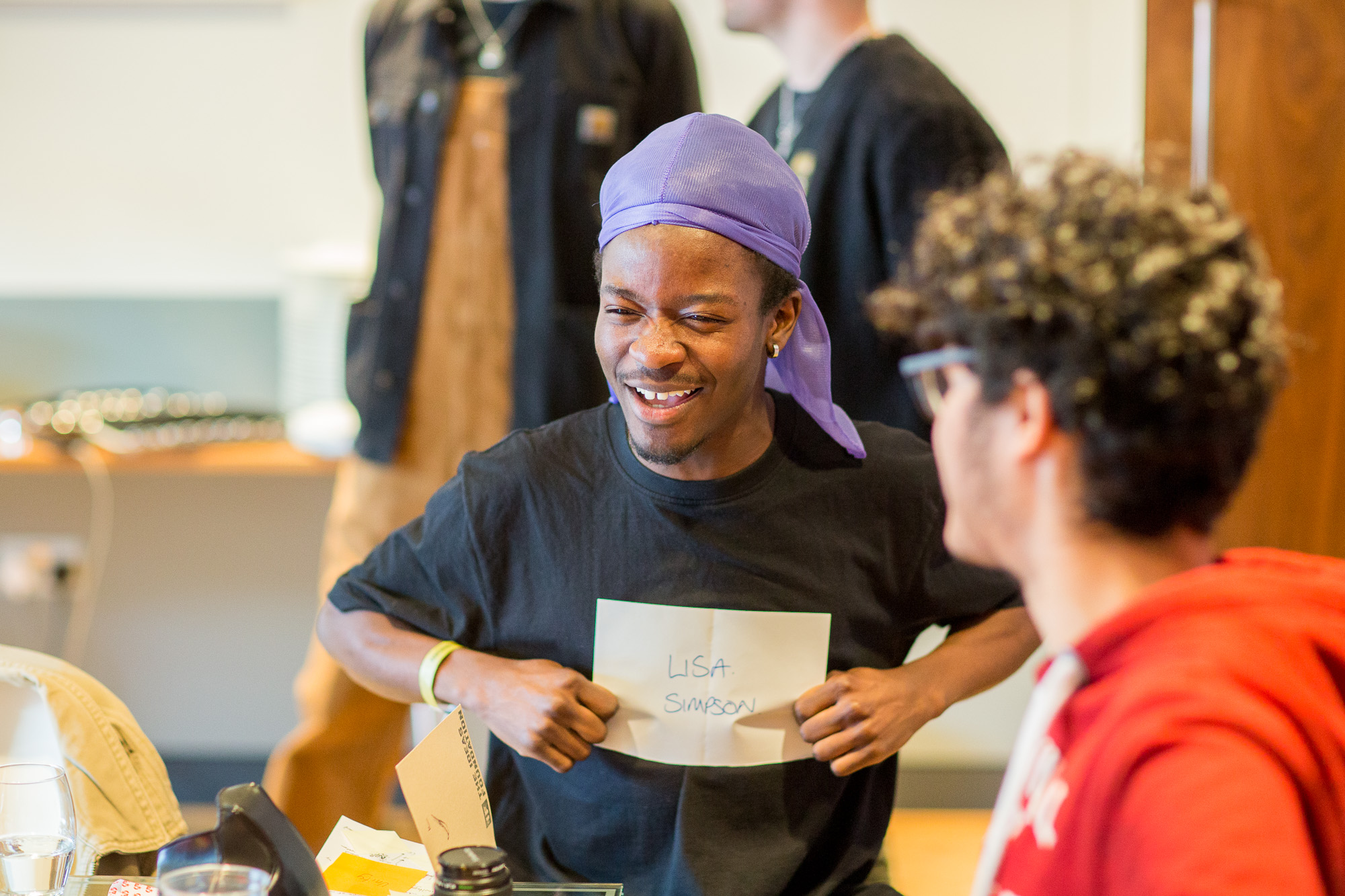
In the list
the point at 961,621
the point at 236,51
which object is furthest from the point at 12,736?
the point at 236,51

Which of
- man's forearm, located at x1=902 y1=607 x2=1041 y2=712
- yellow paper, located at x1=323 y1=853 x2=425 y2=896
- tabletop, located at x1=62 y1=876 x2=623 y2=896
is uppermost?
man's forearm, located at x1=902 y1=607 x2=1041 y2=712

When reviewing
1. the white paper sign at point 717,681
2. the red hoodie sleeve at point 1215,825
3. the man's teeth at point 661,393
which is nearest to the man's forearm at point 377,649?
the white paper sign at point 717,681

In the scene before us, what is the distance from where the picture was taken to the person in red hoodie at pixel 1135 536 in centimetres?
67

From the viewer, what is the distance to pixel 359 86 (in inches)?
122

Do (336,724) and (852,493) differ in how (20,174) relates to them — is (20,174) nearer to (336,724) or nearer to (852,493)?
(336,724)

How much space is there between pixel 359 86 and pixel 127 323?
811 millimetres

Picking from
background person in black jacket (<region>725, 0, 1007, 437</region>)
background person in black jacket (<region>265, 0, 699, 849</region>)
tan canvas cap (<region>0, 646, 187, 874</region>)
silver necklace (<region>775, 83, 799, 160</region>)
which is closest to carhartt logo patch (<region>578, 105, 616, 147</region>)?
background person in black jacket (<region>265, 0, 699, 849</region>)

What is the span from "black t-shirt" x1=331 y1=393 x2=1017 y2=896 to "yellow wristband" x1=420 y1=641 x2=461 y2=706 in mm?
45

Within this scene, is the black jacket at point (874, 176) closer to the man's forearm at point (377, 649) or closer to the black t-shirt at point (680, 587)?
the black t-shirt at point (680, 587)

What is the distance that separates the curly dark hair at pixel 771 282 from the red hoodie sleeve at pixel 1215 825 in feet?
2.32

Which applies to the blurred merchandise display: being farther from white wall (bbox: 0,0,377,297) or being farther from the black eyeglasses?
the black eyeglasses

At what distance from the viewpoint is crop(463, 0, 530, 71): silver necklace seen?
229cm

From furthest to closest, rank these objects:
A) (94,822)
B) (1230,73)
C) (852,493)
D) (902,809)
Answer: (902,809) < (1230,73) < (852,493) < (94,822)

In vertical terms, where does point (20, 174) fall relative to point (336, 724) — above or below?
above
